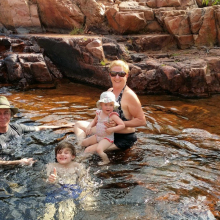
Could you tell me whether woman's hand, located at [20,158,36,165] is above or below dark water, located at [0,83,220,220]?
above

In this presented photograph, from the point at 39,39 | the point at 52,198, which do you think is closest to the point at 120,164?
the point at 52,198

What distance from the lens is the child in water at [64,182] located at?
3586 mm

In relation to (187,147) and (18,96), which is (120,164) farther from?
(18,96)

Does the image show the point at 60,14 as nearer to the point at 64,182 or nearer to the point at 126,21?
the point at 126,21

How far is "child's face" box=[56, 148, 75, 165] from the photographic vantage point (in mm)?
4289

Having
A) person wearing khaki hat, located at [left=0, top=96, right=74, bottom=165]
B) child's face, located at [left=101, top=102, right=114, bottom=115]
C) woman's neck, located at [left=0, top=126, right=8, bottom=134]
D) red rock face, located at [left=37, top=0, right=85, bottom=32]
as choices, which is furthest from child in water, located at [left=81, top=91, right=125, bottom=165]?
red rock face, located at [left=37, top=0, right=85, bottom=32]

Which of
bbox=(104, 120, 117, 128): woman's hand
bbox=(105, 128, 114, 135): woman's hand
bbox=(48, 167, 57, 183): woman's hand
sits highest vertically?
bbox=(104, 120, 117, 128): woman's hand

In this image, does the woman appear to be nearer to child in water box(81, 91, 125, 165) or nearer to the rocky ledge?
child in water box(81, 91, 125, 165)

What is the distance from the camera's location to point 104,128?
197 inches

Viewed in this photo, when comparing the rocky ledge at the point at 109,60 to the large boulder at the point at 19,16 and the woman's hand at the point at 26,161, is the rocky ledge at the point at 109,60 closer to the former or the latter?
the large boulder at the point at 19,16

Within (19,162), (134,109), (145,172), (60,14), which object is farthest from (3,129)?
(60,14)

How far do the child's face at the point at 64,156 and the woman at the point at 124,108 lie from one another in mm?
780

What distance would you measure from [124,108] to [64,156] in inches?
54.8

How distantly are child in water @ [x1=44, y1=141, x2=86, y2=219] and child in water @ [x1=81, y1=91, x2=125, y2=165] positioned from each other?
1.85 feet
